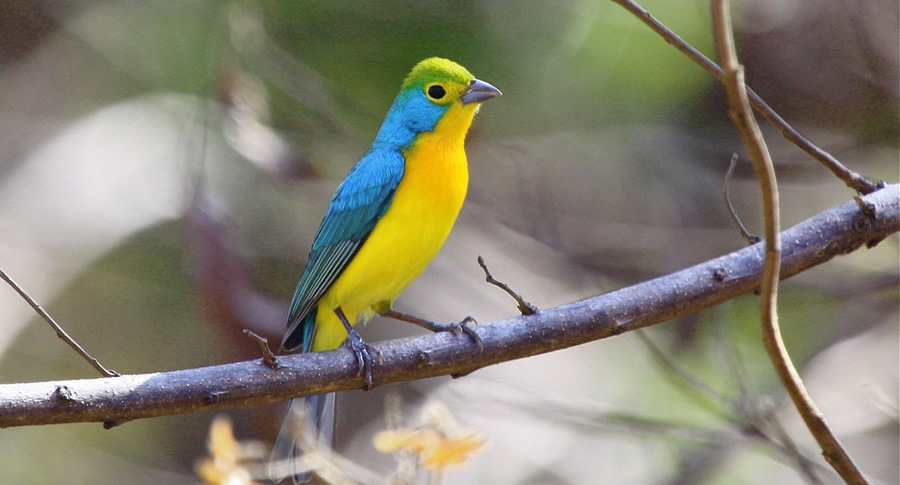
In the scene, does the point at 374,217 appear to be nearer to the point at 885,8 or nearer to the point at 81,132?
the point at 81,132

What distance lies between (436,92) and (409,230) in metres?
0.79

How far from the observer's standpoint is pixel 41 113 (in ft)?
23.5

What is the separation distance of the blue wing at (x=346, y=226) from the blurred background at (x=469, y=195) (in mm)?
1462

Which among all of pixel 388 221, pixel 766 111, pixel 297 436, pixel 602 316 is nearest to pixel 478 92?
pixel 388 221

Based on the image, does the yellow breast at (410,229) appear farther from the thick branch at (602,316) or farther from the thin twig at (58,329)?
the thin twig at (58,329)

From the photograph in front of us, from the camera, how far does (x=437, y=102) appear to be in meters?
4.21

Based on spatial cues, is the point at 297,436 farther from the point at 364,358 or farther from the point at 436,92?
the point at 436,92

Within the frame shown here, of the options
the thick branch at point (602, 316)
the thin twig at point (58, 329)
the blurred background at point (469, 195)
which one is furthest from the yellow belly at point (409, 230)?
the blurred background at point (469, 195)

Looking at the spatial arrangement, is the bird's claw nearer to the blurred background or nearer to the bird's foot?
the bird's foot

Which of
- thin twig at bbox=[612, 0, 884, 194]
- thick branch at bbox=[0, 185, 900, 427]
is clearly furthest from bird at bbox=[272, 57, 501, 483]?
thin twig at bbox=[612, 0, 884, 194]

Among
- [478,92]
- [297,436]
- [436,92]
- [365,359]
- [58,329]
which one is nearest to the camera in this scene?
[58,329]

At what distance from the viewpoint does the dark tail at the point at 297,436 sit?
3422mm

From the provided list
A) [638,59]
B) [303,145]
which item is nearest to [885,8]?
[638,59]

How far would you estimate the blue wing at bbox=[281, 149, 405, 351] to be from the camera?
3.92 m
